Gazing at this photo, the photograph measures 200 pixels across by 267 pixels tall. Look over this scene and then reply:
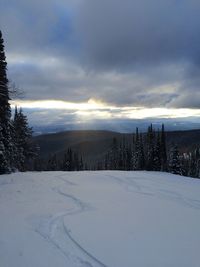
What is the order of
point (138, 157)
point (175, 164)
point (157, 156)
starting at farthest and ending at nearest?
point (138, 157) → point (157, 156) → point (175, 164)

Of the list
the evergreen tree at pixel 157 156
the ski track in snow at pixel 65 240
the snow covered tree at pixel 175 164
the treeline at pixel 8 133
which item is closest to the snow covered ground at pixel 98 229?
the ski track in snow at pixel 65 240

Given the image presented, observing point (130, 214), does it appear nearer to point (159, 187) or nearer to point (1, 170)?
point (159, 187)

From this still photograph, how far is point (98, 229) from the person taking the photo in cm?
970

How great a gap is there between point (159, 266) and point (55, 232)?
10.7 ft

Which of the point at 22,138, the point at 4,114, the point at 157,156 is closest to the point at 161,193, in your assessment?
the point at 4,114

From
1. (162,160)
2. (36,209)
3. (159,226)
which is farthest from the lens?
(162,160)

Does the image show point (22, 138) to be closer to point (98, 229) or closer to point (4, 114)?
point (4, 114)

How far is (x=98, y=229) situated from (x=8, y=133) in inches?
1056

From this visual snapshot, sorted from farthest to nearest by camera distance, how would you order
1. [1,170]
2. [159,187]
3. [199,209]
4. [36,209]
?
[1,170]
[159,187]
[199,209]
[36,209]

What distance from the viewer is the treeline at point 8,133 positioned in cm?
3035

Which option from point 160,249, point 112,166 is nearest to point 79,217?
point 160,249

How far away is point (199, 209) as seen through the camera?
13156 millimetres

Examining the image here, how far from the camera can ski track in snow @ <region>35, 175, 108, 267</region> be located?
735 centimetres

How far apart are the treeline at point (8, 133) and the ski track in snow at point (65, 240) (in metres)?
13.9
